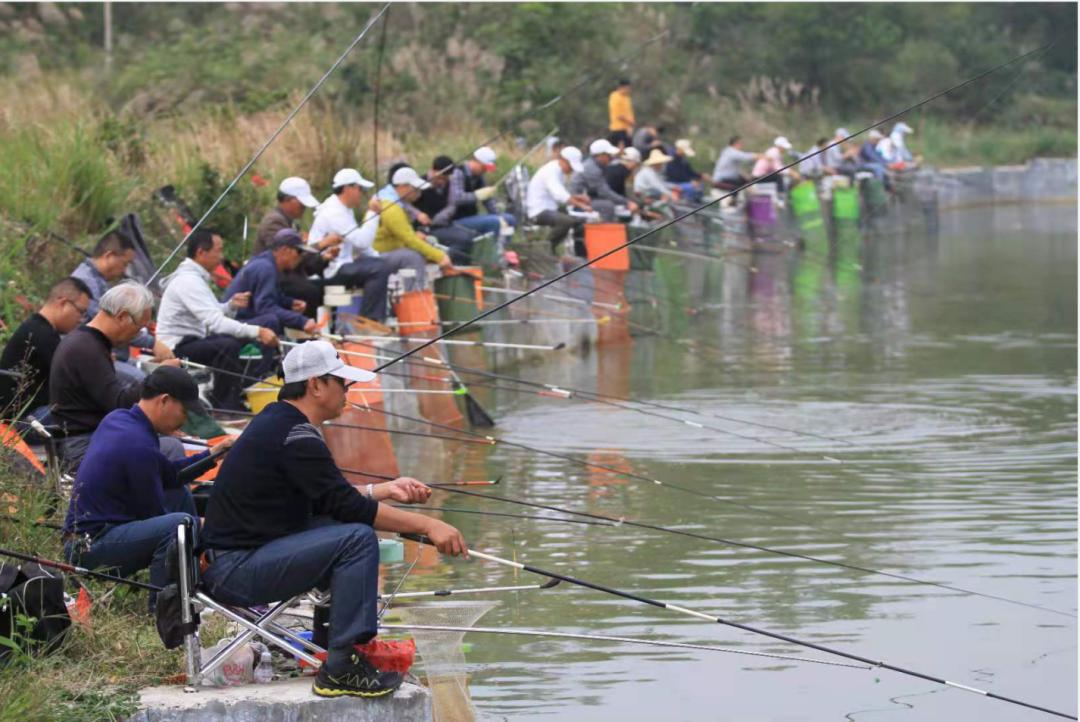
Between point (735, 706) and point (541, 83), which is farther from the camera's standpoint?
point (541, 83)

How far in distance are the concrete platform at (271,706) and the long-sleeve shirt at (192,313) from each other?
4.97 m

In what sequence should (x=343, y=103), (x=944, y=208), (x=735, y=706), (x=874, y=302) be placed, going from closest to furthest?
1. (x=735, y=706)
2. (x=874, y=302)
3. (x=343, y=103)
4. (x=944, y=208)

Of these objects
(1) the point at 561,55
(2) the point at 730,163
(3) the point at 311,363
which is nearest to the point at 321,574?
(3) the point at 311,363

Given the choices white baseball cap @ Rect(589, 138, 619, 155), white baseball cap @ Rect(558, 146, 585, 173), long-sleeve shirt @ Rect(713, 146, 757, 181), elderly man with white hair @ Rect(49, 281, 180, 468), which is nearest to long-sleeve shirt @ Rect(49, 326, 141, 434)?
elderly man with white hair @ Rect(49, 281, 180, 468)

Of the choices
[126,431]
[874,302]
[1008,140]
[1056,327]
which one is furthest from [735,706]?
[1008,140]

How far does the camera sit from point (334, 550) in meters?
6.18

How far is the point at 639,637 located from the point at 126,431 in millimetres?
2261

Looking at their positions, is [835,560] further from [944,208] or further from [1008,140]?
[1008,140]

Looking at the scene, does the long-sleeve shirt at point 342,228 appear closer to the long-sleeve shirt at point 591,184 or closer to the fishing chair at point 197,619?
the long-sleeve shirt at point 591,184

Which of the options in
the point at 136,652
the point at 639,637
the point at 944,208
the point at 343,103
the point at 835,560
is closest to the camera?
the point at 136,652

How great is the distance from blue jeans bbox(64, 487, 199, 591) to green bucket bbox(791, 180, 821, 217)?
20.6 meters

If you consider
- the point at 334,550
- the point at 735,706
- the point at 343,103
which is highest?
the point at 343,103

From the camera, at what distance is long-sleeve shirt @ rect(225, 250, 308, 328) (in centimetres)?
1184

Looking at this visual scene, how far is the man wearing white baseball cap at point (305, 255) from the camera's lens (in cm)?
1296
